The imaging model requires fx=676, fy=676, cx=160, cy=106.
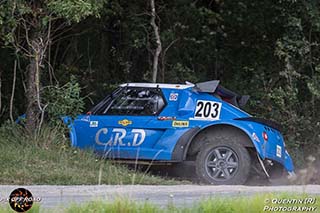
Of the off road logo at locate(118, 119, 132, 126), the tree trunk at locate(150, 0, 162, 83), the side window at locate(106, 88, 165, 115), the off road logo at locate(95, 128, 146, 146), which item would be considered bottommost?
the off road logo at locate(95, 128, 146, 146)

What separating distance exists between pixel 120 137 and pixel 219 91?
207 cm

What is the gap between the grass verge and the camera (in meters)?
11.0

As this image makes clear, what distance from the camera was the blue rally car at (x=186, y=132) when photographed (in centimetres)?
1202

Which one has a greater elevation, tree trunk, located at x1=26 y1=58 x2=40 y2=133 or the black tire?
tree trunk, located at x1=26 y1=58 x2=40 y2=133

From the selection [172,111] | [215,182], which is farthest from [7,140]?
[215,182]

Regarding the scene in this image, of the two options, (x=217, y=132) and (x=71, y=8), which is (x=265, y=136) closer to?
(x=217, y=132)

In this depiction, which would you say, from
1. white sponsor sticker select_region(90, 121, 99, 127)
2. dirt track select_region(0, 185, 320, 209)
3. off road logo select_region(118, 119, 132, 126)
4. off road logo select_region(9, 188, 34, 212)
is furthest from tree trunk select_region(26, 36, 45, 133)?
Answer: off road logo select_region(9, 188, 34, 212)

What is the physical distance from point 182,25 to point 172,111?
543cm

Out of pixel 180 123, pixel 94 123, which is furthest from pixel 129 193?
pixel 94 123

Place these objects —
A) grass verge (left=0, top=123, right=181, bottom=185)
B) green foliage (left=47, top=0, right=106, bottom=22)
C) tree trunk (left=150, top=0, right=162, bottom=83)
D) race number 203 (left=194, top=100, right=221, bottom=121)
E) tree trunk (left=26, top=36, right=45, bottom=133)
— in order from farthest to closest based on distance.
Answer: tree trunk (left=150, top=0, right=162, bottom=83) < tree trunk (left=26, top=36, right=45, bottom=133) < race number 203 (left=194, top=100, right=221, bottom=121) < green foliage (left=47, top=0, right=106, bottom=22) < grass verge (left=0, top=123, right=181, bottom=185)

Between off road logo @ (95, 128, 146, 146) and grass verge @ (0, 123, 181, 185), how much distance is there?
411 mm

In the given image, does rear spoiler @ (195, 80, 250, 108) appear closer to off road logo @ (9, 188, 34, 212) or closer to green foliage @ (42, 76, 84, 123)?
green foliage @ (42, 76, 84, 123)

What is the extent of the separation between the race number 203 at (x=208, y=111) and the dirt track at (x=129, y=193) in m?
1.67

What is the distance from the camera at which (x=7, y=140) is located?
12.5 meters
